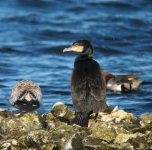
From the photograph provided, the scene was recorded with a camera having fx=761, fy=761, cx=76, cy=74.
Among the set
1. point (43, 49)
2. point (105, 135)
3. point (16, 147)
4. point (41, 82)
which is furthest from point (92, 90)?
point (43, 49)

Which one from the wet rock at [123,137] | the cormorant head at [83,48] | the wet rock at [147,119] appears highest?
the cormorant head at [83,48]

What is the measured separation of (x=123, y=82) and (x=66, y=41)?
663 cm

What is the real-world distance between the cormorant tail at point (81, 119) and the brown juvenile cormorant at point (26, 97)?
6.01 ft

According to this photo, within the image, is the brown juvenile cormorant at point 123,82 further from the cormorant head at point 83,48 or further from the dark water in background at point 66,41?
the cormorant head at point 83,48

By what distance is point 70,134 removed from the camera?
33.1 ft

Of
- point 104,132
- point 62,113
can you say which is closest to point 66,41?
point 62,113

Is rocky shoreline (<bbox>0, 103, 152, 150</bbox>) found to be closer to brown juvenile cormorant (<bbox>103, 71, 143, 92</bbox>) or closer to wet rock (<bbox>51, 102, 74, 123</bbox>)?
wet rock (<bbox>51, 102, 74, 123</bbox>)

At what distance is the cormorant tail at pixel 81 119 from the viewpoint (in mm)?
11164

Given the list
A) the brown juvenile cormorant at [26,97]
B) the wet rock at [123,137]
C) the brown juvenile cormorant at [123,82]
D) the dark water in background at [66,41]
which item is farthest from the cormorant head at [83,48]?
the brown juvenile cormorant at [123,82]

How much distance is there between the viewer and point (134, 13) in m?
28.0

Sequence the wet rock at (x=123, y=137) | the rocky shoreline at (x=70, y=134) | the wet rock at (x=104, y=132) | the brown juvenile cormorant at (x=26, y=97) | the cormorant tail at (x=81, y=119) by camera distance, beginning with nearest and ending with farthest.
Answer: the rocky shoreline at (x=70, y=134) → the wet rock at (x=123, y=137) → the wet rock at (x=104, y=132) → the cormorant tail at (x=81, y=119) → the brown juvenile cormorant at (x=26, y=97)

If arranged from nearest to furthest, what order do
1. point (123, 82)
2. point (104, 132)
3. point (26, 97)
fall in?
1. point (104, 132)
2. point (26, 97)
3. point (123, 82)

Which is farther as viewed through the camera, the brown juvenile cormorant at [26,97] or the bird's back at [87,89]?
the brown juvenile cormorant at [26,97]

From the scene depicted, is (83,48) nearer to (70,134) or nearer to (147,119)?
(147,119)
